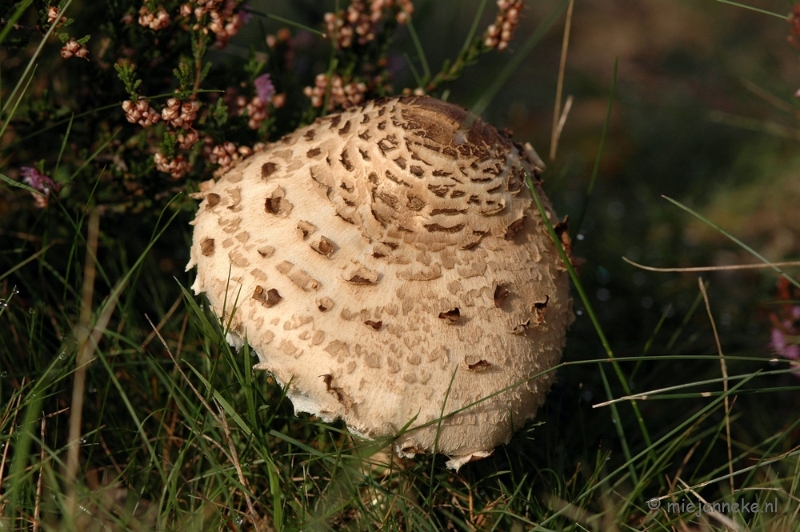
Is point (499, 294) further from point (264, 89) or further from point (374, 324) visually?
point (264, 89)

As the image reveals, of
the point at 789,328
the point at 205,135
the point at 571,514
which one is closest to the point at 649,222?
the point at 789,328

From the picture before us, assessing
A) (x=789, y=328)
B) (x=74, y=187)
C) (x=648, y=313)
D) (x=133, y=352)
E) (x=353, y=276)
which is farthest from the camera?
(x=648, y=313)

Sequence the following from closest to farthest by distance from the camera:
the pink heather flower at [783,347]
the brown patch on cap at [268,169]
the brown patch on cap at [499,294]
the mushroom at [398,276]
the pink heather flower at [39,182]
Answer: the mushroom at [398,276] → the brown patch on cap at [499,294] → the brown patch on cap at [268,169] → the pink heather flower at [39,182] → the pink heather flower at [783,347]

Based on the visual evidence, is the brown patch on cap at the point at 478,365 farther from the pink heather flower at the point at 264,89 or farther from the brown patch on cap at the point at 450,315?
the pink heather flower at the point at 264,89

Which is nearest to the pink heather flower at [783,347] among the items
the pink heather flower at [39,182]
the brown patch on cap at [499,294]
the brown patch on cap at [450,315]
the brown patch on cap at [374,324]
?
the brown patch on cap at [499,294]

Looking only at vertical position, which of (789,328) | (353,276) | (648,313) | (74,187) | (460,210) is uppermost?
(460,210)

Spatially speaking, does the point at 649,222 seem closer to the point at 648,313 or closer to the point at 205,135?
the point at 648,313

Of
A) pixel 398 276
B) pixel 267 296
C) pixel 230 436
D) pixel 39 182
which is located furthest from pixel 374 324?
pixel 39 182
